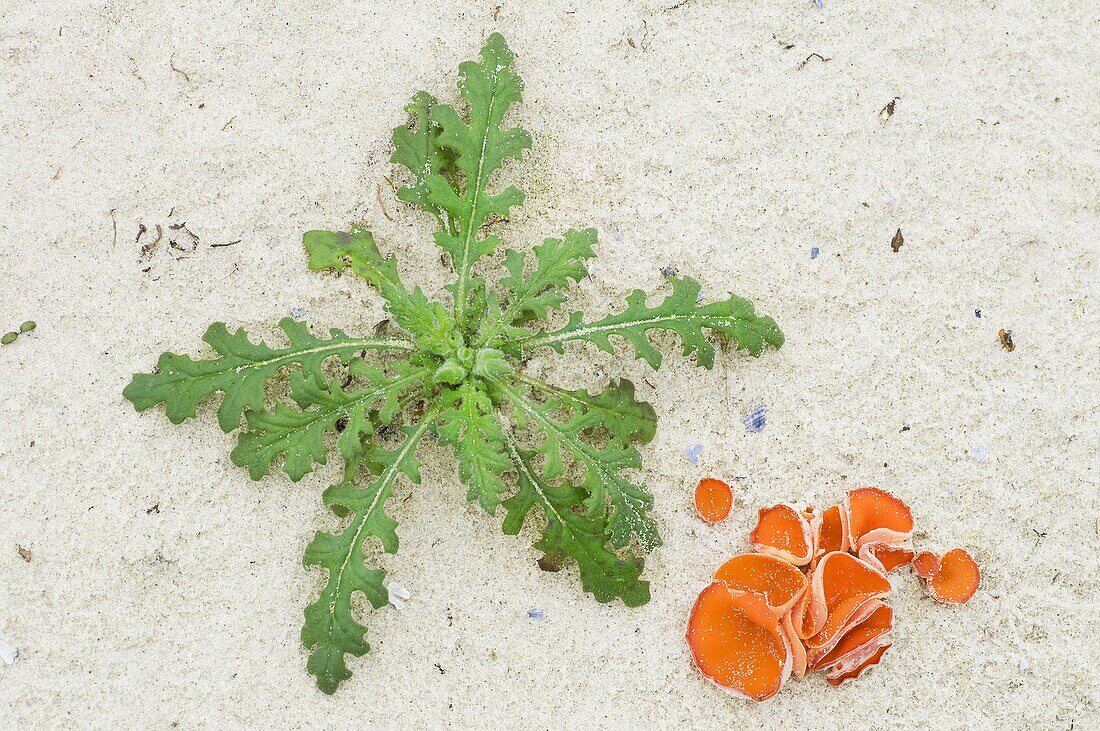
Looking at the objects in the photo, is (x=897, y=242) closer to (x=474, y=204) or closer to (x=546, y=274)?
(x=546, y=274)

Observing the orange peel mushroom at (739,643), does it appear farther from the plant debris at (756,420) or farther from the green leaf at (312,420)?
the green leaf at (312,420)

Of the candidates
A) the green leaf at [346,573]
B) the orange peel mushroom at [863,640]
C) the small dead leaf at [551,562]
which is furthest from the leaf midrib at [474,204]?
the orange peel mushroom at [863,640]

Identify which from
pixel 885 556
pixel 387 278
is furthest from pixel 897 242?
pixel 387 278

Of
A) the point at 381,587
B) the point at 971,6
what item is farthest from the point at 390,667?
the point at 971,6

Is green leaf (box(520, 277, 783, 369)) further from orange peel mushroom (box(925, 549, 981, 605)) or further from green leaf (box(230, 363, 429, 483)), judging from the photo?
orange peel mushroom (box(925, 549, 981, 605))

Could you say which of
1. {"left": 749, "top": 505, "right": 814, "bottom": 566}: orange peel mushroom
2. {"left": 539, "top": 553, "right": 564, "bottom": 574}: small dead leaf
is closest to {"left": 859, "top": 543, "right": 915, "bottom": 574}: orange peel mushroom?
{"left": 749, "top": 505, "right": 814, "bottom": 566}: orange peel mushroom

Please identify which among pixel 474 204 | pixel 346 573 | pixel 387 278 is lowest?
pixel 346 573

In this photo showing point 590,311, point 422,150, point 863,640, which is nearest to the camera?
point 863,640
